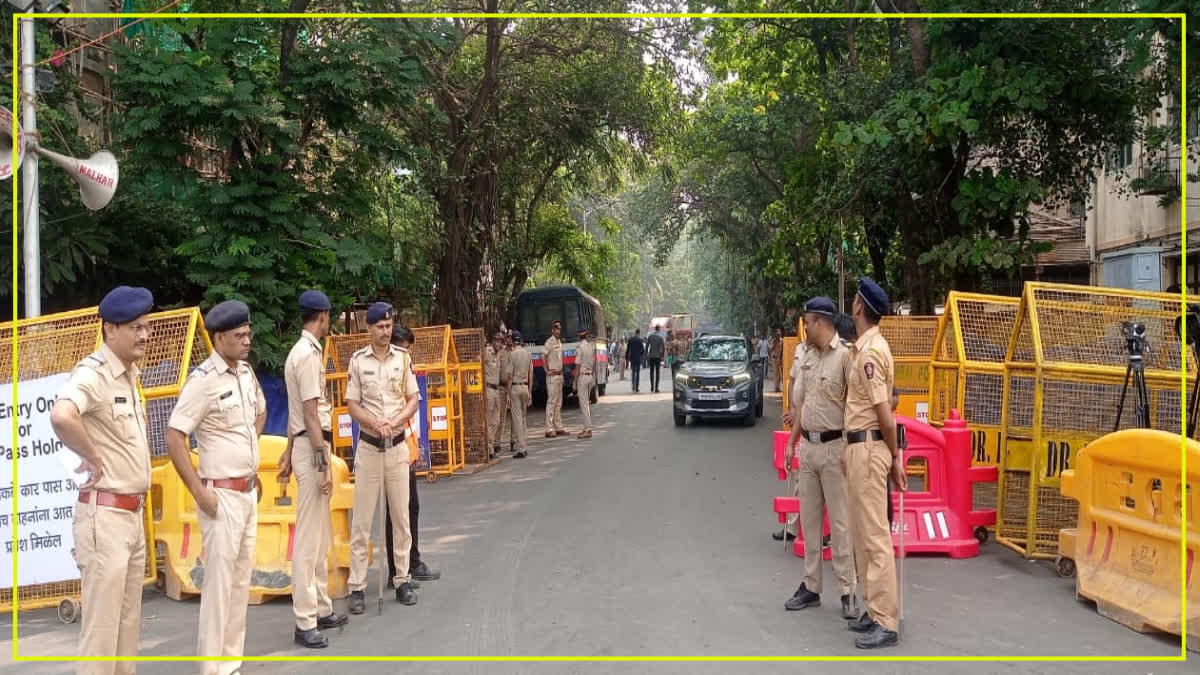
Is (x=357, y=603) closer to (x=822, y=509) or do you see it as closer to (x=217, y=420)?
(x=217, y=420)

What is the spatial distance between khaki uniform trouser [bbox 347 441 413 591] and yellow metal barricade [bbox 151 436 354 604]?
295 mm

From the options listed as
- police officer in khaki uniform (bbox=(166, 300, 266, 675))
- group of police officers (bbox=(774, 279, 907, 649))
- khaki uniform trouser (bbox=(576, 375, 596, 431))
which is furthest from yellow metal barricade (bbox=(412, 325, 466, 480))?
police officer in khaki uniform (bbox=(166, 300, 266, 675))

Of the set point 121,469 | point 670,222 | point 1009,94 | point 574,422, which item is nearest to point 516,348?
point 574,422

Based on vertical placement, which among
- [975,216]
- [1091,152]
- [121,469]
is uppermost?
[1091,152]

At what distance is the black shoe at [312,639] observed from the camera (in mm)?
5984

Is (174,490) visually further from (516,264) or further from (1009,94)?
(516,264)

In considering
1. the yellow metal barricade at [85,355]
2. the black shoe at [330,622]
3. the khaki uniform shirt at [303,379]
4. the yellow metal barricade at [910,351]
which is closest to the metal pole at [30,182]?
the yellow metal barricade at [85,355]

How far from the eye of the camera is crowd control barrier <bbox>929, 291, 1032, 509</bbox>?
961 centimetres

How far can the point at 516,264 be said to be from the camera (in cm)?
2880

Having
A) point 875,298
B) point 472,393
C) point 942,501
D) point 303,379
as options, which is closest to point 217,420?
point 303,379

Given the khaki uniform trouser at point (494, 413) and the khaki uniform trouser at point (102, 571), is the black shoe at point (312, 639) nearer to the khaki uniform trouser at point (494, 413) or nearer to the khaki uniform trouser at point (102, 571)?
the khaki uniform trouser at point (102, 571)

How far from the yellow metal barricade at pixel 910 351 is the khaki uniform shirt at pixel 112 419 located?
10547 mm

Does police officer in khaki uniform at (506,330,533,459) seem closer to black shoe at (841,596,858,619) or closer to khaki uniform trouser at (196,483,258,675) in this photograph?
black shoe at (841,596,858,619)

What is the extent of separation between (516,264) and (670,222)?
12.9 meters
